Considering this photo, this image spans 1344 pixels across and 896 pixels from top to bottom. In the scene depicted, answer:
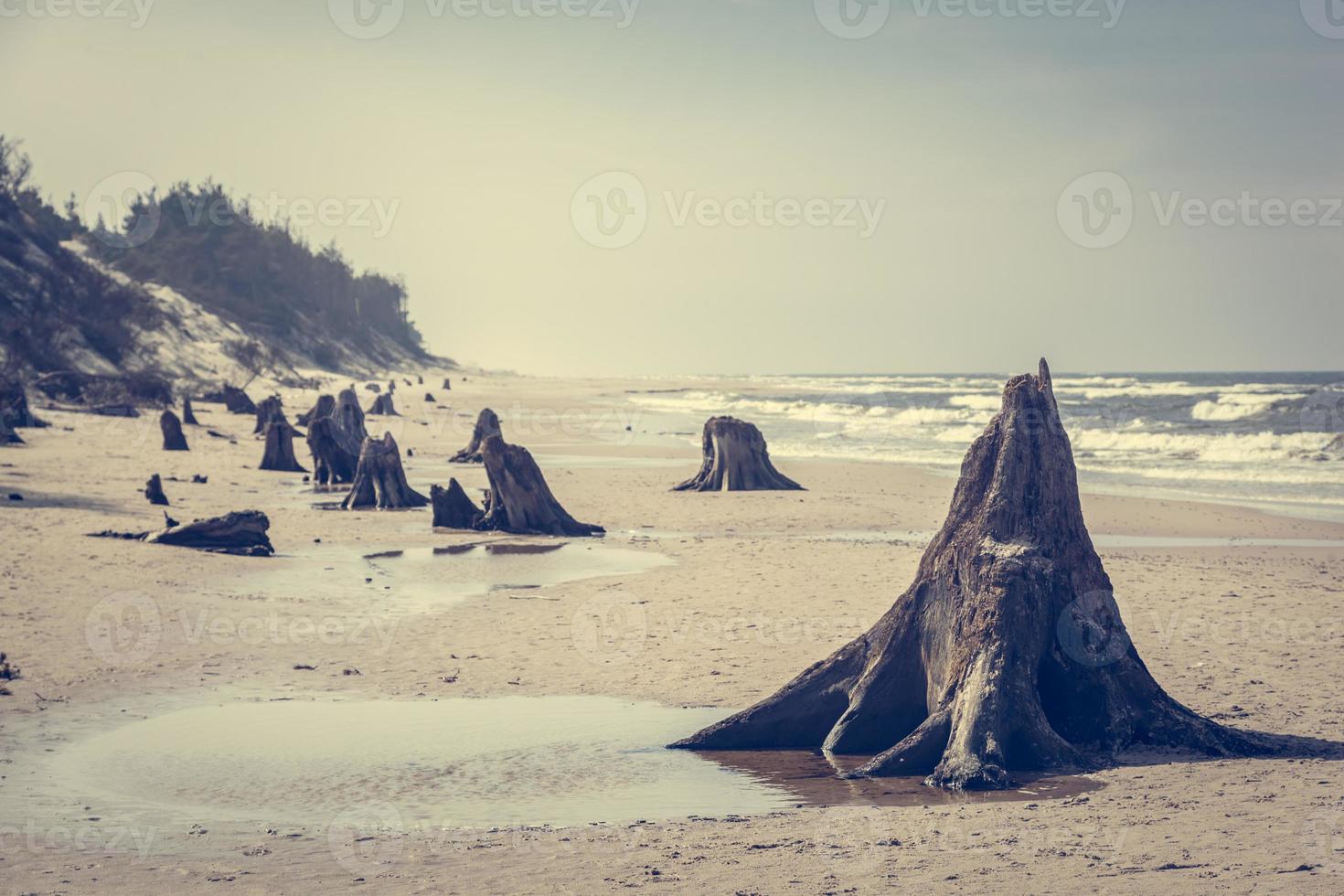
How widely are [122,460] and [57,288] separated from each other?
1089 inches

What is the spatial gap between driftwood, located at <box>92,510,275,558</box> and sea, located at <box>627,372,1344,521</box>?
18.1 m

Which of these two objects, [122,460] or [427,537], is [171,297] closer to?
[122,460]

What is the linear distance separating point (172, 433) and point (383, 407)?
22.5 m

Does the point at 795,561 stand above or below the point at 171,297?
below

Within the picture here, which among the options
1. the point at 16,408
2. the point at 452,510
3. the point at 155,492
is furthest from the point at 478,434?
the point at 155,492

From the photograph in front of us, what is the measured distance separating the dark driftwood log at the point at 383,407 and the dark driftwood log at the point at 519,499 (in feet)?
109

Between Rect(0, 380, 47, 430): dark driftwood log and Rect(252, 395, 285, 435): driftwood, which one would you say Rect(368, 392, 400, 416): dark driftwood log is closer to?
Rect(252, 395, 285, 435): driftwood

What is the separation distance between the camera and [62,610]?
483 inches

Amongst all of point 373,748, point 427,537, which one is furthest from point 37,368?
point 373,748

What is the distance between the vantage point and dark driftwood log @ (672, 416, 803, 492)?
27.0 meters

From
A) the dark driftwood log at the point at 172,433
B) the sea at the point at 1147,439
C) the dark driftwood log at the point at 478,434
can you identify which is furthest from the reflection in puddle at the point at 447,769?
the dark driftwood log at the point at 478,434

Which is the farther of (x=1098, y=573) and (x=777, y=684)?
(x=777, y=684)

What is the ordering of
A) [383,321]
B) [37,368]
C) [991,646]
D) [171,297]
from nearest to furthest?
[991,646], [37,368], [171,297], [383,321]

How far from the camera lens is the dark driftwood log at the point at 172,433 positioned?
30.0m
